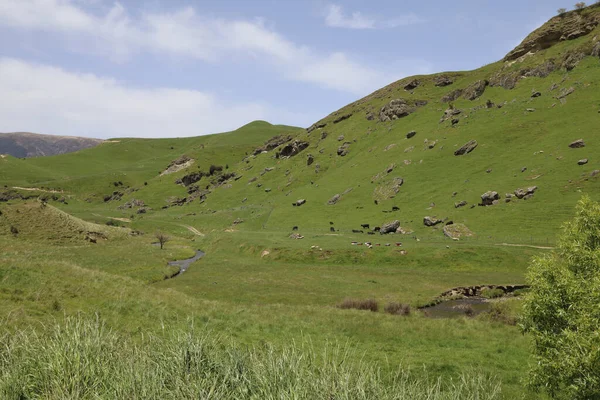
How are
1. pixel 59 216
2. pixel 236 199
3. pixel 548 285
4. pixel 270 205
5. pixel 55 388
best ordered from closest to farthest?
pixel 55 388
pixel 548 285
pixel 59 216
pixel 270 205
pixel 236 199

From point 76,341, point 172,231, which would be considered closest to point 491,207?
point 76,341

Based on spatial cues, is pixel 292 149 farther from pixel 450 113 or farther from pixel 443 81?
pixel 443 81

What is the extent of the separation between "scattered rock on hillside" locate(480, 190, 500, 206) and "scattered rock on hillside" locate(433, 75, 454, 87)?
118343mm

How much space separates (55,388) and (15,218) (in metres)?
87.9

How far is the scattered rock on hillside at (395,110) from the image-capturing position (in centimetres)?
16225

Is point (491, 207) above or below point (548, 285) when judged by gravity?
below

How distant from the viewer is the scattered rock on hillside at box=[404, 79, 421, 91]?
638 feet

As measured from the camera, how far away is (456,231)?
74.4 m

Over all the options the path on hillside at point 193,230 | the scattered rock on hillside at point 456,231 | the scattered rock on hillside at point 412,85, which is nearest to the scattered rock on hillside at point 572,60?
the scattered rock on hillside at point 412,85

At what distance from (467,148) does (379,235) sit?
4810 cm

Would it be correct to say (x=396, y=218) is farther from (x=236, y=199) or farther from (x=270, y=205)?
(x=236, y=199)

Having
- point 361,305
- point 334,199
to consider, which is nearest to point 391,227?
point 334,199

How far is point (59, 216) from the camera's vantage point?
83812 mm

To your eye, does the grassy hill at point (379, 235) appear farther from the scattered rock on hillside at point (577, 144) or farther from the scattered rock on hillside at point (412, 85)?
the scattered rock on hillside at point (412, 85)
